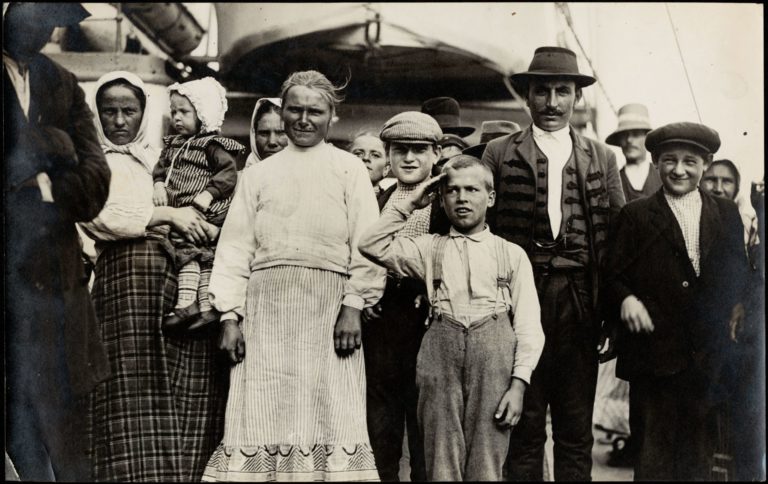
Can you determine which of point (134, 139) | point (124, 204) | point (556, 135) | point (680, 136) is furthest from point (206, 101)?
point (680, 136)

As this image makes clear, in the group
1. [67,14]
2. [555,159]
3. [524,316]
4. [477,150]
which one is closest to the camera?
[524,316]

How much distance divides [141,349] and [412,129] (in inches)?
62.8

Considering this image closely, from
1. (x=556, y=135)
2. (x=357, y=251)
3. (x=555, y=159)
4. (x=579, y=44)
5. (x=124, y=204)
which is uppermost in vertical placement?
(x=579, y=44)

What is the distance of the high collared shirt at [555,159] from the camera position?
160 inches

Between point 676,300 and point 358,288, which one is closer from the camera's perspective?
point 358,288

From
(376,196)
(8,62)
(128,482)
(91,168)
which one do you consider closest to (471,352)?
(376,196)

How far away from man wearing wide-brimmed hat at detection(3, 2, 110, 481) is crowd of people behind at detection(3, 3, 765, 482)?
1cm

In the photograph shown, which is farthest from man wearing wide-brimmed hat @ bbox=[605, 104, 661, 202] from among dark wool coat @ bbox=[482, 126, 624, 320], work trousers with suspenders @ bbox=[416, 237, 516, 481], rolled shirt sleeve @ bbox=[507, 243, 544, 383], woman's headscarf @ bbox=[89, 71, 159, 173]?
woman's headscarf @ bbox=[89, 71, 159, 173]

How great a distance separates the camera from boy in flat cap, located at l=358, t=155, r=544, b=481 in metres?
3.66

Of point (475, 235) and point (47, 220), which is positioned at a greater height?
point (47, 220)

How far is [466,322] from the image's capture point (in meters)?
3.72

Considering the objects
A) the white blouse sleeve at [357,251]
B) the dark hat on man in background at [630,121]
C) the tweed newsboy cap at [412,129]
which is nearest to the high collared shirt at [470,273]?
the white blouse sleeve at [357,251]

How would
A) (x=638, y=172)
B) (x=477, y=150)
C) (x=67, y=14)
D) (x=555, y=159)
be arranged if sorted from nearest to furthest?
(x=555, y=159), (x=477, y=150), (x=67, y=14), (x=638, y=172)

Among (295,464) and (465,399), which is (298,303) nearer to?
(295,464)
